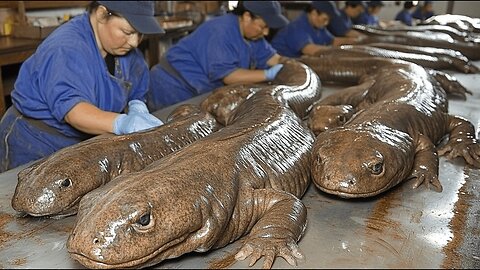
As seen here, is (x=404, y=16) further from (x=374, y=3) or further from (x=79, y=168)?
(x=79, y=168)

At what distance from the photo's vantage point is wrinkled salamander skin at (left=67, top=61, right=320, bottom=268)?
1.46 m

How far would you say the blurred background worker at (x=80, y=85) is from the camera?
102 inches

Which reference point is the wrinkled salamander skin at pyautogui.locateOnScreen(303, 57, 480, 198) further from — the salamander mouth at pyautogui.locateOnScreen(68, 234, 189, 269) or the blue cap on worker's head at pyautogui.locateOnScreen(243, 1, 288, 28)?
the blue cap on worker's head at pyautogui.locateOnScreen(243, 1, 288, 28)

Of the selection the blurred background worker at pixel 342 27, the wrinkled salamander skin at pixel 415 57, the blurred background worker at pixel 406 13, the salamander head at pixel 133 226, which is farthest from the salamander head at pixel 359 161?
the blurred background worker at pixel 406 13

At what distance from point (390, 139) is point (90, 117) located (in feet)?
4.56

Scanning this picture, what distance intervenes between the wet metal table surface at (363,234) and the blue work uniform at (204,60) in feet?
7.02

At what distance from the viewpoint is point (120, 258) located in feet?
4.78

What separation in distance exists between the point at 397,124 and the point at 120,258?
151 centimetres

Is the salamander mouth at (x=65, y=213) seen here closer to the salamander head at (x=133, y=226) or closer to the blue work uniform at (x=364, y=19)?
the salamander head at (x=133, y=226)

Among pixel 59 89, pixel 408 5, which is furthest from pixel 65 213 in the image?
pixel 408 5

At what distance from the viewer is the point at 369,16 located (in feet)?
32.3

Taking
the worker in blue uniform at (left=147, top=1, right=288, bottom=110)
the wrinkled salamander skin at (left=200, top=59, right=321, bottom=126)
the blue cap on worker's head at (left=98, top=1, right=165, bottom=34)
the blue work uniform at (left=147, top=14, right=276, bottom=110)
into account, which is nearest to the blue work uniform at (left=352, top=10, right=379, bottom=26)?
the blue work uniform at (left=147, top=14, right=276, bottom=110)

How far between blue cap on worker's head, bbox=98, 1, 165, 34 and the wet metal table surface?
0.96 m

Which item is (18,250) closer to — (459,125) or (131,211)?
(131,211)
